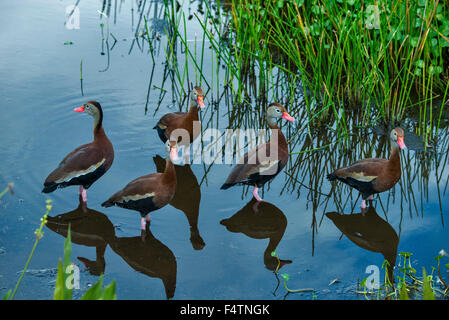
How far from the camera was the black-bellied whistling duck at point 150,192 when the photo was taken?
207 inches

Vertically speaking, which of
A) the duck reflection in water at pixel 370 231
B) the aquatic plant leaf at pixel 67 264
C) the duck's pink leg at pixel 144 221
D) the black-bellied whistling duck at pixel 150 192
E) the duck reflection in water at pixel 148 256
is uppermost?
the aquatic plant leaf at pixel 67 264

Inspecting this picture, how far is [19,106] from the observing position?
764cm

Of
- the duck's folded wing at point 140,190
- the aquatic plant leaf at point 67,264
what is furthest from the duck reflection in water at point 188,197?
the aquatic plant leaf at point 67,264

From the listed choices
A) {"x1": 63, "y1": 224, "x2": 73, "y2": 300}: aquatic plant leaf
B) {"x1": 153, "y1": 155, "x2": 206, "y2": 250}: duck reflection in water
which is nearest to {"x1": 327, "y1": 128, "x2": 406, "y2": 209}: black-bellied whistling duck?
{"x1": 153, "y1": 155, "x2": 206, "y2": 250}: duck reflection in water

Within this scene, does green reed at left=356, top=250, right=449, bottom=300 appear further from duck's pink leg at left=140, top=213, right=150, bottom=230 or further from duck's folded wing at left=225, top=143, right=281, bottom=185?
duck's pink leg at left=140, top=213, right=150, bottom=230

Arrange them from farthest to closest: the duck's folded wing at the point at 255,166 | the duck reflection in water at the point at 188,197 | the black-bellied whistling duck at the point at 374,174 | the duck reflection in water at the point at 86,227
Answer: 1. the duck's folded wing at the point at 255,166
2. the black-bellied whistling duck at the point at 374,174
3. the duck reflection in water at the point at 188,197
4. the duck reflection in water at the point at 86,227

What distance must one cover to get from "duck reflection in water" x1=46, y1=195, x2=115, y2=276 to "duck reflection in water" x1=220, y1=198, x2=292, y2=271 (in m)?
1.10

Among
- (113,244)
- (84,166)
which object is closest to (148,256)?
(113,244)

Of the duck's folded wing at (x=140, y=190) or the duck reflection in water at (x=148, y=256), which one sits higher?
the duck's folded wing at (x=140, y=190)

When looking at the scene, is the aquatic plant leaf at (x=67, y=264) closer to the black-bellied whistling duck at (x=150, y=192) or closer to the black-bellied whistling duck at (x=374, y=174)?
the black-bellied whistling duck at (x=150, y=192)

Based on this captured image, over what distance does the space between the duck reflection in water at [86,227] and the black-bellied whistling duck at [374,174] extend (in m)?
2.34

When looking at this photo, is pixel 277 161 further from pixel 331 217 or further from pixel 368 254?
pixel 368 254

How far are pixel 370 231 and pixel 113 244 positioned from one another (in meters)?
2.37
